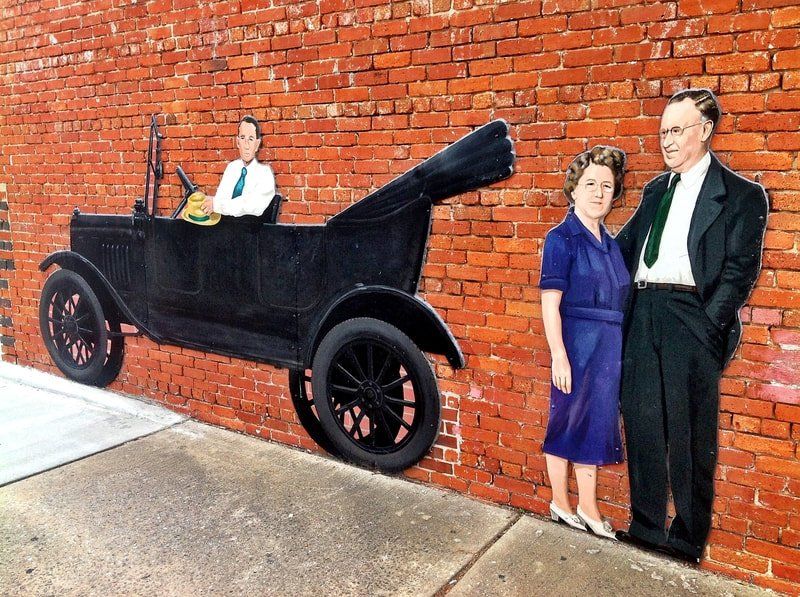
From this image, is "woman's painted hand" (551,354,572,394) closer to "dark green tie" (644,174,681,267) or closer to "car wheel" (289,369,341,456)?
"dark green tie" (644,174,681,267)

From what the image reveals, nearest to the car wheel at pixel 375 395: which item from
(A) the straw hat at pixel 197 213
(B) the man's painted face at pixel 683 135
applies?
(A) the straw hat at pixel 197 213

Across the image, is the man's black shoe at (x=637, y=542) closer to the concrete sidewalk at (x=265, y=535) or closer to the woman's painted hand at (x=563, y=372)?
the concrete sidewalk at (x=265, y=535)

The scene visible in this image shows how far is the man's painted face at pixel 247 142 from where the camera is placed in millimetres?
4426

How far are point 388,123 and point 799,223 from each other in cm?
219

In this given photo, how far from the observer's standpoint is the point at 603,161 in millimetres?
3162

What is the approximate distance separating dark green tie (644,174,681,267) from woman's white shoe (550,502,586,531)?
1.41m

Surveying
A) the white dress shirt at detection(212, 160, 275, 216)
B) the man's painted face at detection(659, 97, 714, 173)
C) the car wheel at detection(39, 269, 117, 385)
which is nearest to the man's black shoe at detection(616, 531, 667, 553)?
the man's painted face at detection(659, 97, 714, 173)

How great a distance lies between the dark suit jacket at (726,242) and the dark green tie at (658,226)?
0.11ft

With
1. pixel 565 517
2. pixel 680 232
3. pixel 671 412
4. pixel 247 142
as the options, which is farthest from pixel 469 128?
pixel 565 517

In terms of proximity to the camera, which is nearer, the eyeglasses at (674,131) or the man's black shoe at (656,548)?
the eyeglasses at (674,131)

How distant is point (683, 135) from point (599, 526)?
6.60 feet

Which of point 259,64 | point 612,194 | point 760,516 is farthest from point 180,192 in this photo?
Answer: point 760,516

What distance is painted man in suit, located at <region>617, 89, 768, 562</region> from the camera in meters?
2.91

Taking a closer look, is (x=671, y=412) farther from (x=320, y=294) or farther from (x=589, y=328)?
(x=320, y=294)
